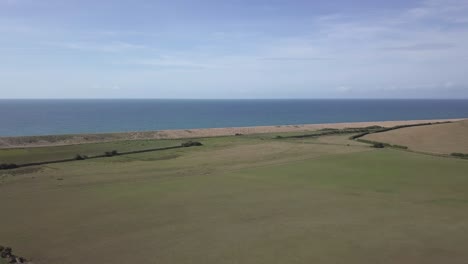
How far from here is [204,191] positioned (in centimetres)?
2491

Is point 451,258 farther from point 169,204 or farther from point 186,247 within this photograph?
point 169,204

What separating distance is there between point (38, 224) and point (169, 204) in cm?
632

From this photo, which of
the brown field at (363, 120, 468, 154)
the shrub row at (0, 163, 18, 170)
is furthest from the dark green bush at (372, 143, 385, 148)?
the shrub row at (0, 163, 18, 170)

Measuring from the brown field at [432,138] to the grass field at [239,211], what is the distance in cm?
1070

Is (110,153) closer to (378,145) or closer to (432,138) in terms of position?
(378,145)

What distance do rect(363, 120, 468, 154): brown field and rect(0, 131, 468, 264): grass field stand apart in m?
10.7

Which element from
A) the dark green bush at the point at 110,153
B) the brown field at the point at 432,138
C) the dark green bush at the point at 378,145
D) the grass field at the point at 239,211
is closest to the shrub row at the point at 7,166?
the grass field at the point at 239,211

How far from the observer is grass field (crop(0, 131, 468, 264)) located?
49.0 feet

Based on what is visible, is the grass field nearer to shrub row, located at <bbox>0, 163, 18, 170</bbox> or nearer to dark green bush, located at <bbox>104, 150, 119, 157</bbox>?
shrub row, located at <bbox>0, 163, 18, 170</bbox>

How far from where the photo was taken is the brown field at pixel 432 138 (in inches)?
1822

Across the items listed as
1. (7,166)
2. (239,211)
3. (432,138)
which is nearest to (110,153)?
(7,166)

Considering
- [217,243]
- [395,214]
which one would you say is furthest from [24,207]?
[395,214]

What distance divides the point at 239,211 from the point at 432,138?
139 ft

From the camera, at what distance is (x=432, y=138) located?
54031 mm
